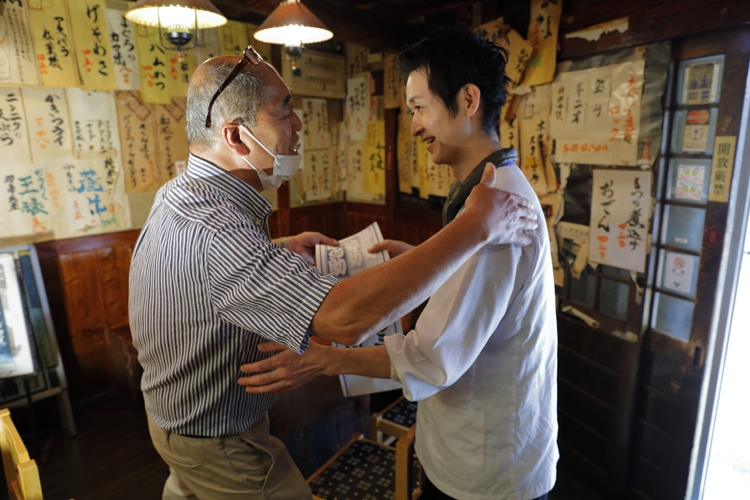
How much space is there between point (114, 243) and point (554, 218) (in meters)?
3.75

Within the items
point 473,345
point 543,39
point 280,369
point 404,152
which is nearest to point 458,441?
point 473,345

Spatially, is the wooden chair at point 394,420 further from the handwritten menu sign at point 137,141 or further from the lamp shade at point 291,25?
the handwritten menu sign at point 137,141

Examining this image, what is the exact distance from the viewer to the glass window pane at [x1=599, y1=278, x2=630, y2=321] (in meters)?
2.92

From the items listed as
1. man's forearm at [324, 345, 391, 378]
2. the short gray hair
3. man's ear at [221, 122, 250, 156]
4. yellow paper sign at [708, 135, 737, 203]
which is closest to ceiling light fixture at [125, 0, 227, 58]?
the short gray hair

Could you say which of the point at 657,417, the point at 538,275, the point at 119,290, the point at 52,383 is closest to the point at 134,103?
the point at 119,290

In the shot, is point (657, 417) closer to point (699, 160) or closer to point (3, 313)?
point (699, 160)

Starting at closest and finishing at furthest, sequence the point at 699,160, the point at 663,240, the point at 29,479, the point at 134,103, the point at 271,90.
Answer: the point at 29,479
the point at 271,90
the point at 699,160
the point at 663,240
the point at 134,103

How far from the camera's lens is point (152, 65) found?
4.22 meters

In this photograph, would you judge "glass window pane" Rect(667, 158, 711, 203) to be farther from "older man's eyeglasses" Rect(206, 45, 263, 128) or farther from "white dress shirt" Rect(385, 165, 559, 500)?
"older man's eyeglasses" Rect(206, 45, 263, 128)

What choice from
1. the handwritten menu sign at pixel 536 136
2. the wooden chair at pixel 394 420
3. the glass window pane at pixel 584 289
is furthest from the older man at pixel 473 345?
the handwritten menu sign at pixel 536 136

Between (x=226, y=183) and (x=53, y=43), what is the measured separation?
3393 mm

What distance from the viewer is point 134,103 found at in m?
4.23

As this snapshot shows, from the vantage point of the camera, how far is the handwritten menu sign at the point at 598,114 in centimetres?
272

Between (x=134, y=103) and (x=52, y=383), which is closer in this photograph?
(x=52, y=383)
